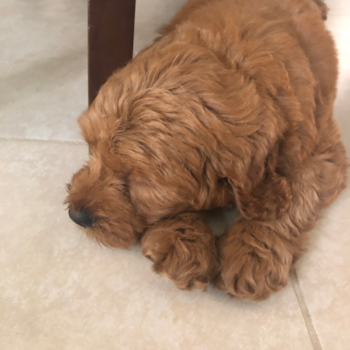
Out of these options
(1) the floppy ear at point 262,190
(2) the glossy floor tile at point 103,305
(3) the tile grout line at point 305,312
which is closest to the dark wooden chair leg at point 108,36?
(2) the glossy floor tile at point 103,305

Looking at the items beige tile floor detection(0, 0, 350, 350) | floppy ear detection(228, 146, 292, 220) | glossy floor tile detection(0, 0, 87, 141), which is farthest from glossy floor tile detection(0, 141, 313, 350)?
glossy floor tile detection(0, 0, 87, 141)

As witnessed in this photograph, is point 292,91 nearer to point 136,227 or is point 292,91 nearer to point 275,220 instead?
point 275,220

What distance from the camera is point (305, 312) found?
49.5 inches

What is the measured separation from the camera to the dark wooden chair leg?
140cm

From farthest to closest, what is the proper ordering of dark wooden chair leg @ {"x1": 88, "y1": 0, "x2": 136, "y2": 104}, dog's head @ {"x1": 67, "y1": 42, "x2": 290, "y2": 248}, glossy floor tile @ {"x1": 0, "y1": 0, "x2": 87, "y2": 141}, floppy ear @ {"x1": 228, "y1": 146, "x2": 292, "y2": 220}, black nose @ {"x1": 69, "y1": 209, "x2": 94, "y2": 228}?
glossy floor tile @ {"x1": 0, "y1": 0, "x2": 87, "y2": 141}
dark wooden chair leg @ {"x1": 88, "y1": 0, "x2": 136, "y2": 104}
black nose @ {"x1": 69, "y1": 209, "x2": 94, "y2": 228}
floppy ear @ {"x1": 228, "y1": 146, "x2": 292, "y2": 220}
dog's head @ {"x1": 67, "y1": 42, "x2": 290, "y2": 248}

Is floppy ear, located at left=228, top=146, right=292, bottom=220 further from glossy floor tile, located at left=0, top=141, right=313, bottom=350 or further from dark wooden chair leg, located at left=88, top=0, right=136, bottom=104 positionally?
dark wooden chair leg, located at left=88, top=0, right=136, bottom=104

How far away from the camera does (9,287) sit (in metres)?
1.28

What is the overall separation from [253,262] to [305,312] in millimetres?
273

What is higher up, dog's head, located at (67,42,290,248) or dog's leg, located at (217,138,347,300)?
dog's head, located at (67,42,290,248)

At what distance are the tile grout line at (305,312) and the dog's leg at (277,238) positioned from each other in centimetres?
7

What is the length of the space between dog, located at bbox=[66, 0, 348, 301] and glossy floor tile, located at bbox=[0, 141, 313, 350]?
0.09 metres

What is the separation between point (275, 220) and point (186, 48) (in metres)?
0.71

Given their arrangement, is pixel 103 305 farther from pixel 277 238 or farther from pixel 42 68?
pixel 42 68

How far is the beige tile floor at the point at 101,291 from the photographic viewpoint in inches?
46.5
